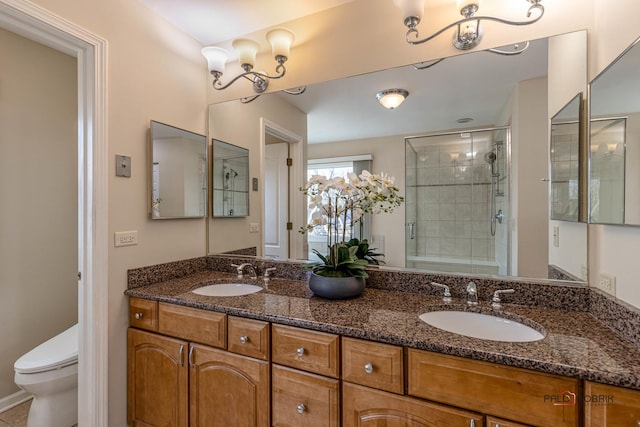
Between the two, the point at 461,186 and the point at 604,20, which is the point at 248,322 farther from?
the point at 604,20

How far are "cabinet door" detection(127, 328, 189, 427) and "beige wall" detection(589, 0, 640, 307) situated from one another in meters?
1.77

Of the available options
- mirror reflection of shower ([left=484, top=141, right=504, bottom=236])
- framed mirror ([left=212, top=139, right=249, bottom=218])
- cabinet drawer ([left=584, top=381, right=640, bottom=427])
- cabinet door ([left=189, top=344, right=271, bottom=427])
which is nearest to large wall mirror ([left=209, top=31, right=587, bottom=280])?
mirror reflection of shower ([left=484, top=141, right=504, bottom=236])

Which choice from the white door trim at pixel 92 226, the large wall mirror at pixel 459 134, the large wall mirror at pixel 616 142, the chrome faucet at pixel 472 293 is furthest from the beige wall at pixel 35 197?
the large wall mirror at pixel 616 142

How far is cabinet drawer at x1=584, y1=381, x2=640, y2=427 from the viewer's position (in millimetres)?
745

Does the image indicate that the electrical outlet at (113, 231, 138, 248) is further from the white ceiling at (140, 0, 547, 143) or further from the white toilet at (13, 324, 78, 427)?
the white ceiling at (140, 0, 547, 143)

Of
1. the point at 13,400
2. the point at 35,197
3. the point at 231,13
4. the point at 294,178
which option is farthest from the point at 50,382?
the point at 231,13

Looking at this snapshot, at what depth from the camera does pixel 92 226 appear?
58.2 inches

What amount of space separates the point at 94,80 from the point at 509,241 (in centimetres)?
216

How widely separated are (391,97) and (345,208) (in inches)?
27.1

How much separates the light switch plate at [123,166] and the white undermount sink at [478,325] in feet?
5.36

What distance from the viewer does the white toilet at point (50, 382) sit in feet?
5.18

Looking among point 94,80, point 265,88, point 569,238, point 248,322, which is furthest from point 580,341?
point 94,80

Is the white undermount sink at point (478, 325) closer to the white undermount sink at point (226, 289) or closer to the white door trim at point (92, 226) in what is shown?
the white undermount sink at point (226, 289)

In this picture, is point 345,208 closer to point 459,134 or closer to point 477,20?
point 459,134
